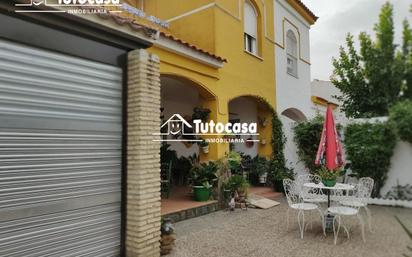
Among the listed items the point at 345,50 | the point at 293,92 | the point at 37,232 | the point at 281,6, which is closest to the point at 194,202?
the point at 37,232

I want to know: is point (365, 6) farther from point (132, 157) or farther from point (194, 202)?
point (194, 202)

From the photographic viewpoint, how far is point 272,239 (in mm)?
5613

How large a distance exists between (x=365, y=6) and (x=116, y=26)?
3.28 m

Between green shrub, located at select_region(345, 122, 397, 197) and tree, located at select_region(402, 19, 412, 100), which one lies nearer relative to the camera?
tree, located at select_region(402, 19, 412, 100)

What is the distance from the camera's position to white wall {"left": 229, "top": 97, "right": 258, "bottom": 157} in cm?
1177

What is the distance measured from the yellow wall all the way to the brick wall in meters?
2.35

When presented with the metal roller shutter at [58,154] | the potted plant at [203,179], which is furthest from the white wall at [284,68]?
the metal roller shutter at [58,154]

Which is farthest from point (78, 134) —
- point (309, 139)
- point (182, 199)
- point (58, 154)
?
point (309, 139)

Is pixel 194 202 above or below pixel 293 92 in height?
below

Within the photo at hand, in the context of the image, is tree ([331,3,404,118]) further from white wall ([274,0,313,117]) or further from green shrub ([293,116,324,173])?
white wall ([274,0,313,117])

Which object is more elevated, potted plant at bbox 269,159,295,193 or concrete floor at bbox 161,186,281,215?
potted plant at bbox 269,159,295,193

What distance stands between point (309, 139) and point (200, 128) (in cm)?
444

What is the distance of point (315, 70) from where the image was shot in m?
2.92

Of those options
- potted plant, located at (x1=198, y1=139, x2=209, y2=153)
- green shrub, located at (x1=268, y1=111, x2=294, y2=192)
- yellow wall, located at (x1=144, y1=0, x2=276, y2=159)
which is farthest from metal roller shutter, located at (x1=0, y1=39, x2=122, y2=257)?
green shrub, located at (x1=268, y1=111, x2=294, y2=192)
